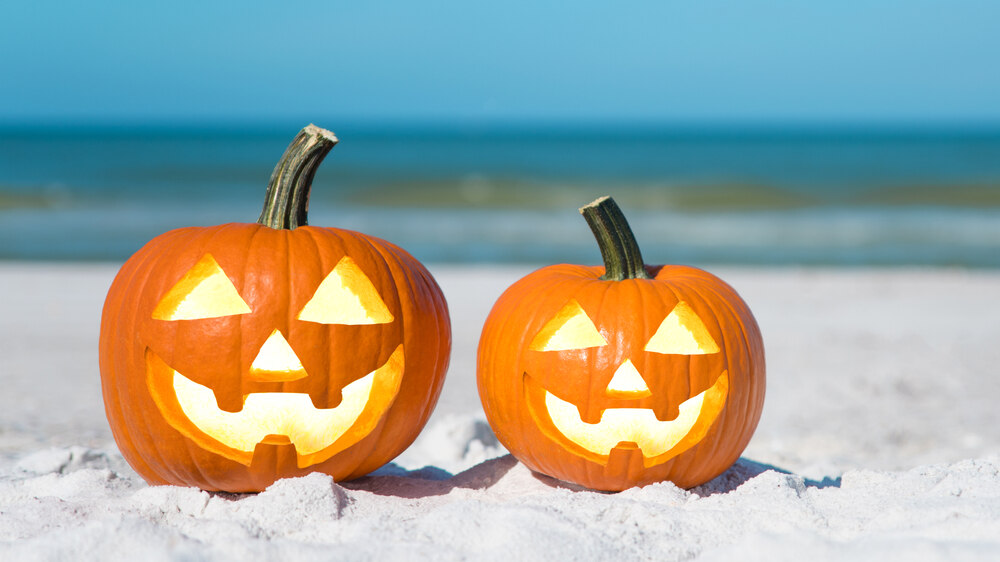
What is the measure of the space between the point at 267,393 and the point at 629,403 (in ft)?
3.49

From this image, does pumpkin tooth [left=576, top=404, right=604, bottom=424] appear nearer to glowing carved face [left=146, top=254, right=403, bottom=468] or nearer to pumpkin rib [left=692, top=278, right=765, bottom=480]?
pumpkin rib [left=692, top=278, right=765, bottom=480]

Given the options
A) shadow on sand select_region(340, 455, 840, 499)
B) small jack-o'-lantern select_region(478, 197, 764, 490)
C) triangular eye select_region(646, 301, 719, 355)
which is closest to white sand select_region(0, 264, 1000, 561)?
shadow on sand select_region(340, 455, 840, 499)

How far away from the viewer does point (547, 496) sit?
257 centimetres

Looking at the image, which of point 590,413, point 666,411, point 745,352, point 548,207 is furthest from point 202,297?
point 548,207

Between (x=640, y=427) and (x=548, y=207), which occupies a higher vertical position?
(x=548, y=207)

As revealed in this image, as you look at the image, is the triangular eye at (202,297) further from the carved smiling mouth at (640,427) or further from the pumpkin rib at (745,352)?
the pumpkin rib at (745,352)

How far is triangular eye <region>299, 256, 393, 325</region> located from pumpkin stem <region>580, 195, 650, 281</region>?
74 centimetres

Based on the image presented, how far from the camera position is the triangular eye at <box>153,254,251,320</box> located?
2486mm

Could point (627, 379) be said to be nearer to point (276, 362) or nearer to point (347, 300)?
point (347, 300)

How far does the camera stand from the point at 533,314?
2.73m

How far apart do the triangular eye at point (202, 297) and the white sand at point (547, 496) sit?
52 centimetres

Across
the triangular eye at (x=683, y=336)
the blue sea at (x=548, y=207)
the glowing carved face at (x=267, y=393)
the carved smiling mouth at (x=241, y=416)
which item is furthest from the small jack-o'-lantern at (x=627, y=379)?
the blue sea at (x=548, y=207)

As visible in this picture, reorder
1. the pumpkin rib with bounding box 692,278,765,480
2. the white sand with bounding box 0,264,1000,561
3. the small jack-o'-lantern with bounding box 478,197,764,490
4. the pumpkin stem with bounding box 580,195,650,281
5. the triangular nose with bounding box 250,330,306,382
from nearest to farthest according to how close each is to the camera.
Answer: the white sand with bounding box 0,264,1000,561
the triangular nose with bounding box 250,330,306,382
the small jack-o'-lantern with bounding box 478,197,764,490
the pumpkin rib with bounding box 692,278,765,480
the pumpkin stem with bounding box 580,195,650,281

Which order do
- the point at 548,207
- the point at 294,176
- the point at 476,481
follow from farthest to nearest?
the point at 548,207
the point at 476,481
the point at 294,176
